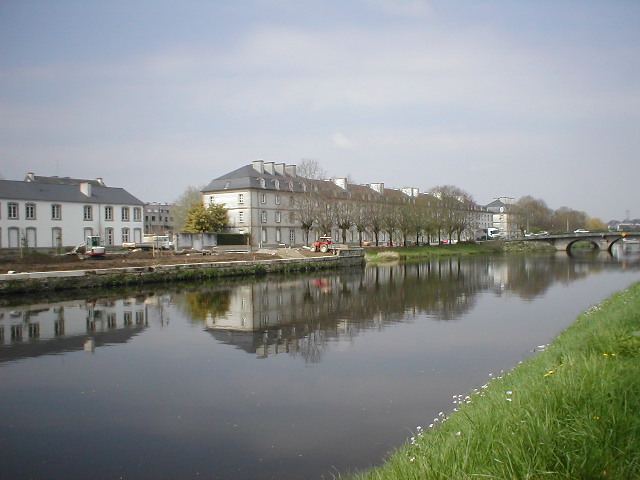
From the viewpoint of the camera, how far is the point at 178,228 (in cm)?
8062

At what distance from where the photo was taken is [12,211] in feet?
148

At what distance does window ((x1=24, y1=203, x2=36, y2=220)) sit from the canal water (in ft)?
83.7

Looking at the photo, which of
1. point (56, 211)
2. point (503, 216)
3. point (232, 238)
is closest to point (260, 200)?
point (232, 238)

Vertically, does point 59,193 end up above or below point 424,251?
above

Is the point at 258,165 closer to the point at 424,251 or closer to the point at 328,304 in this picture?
the point at 424,251

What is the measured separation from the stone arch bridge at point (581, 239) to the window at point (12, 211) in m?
61.0

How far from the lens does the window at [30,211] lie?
45844 millimetres

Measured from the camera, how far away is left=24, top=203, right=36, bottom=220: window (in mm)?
45844

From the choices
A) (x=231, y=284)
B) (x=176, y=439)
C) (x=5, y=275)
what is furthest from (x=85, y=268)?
(x=176, y=439)

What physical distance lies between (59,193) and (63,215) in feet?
6.73

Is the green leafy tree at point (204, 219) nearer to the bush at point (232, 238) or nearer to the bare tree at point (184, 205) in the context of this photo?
the bush at point (232, 238)

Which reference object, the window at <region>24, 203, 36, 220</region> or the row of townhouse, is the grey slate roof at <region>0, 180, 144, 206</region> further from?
the row of townhouse

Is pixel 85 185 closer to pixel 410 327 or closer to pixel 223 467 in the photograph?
pixel 410 327

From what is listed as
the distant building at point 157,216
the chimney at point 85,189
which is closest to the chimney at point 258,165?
the chimney at point 85,189
